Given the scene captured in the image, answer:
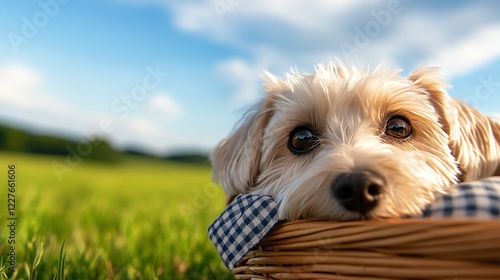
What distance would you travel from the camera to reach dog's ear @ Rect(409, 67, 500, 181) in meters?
2.82

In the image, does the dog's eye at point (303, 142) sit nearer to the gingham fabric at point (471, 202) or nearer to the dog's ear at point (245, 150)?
the dog's ear at point (245, 150)

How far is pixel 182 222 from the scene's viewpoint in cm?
568

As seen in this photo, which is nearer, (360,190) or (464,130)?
(360,190)

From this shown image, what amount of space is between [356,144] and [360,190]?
0.54 metres

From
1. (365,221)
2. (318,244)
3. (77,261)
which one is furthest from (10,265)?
(365,221)

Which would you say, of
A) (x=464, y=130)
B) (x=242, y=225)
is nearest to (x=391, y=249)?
(x=242, y=225)

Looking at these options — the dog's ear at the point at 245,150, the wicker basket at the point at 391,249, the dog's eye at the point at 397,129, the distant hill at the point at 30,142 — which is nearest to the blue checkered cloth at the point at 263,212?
the wicker basket at the point at 391,249

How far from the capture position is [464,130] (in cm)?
295

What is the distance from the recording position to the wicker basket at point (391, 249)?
1.70 meters

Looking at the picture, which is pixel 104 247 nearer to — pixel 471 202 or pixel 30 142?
pixel 471 202

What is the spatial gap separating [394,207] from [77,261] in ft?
7.62

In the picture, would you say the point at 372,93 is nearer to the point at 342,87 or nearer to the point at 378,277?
the point at 342,87

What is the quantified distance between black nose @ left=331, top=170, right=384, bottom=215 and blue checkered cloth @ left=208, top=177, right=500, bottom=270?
28 centimetres

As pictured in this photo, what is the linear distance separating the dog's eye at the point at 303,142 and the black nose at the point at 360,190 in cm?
70
